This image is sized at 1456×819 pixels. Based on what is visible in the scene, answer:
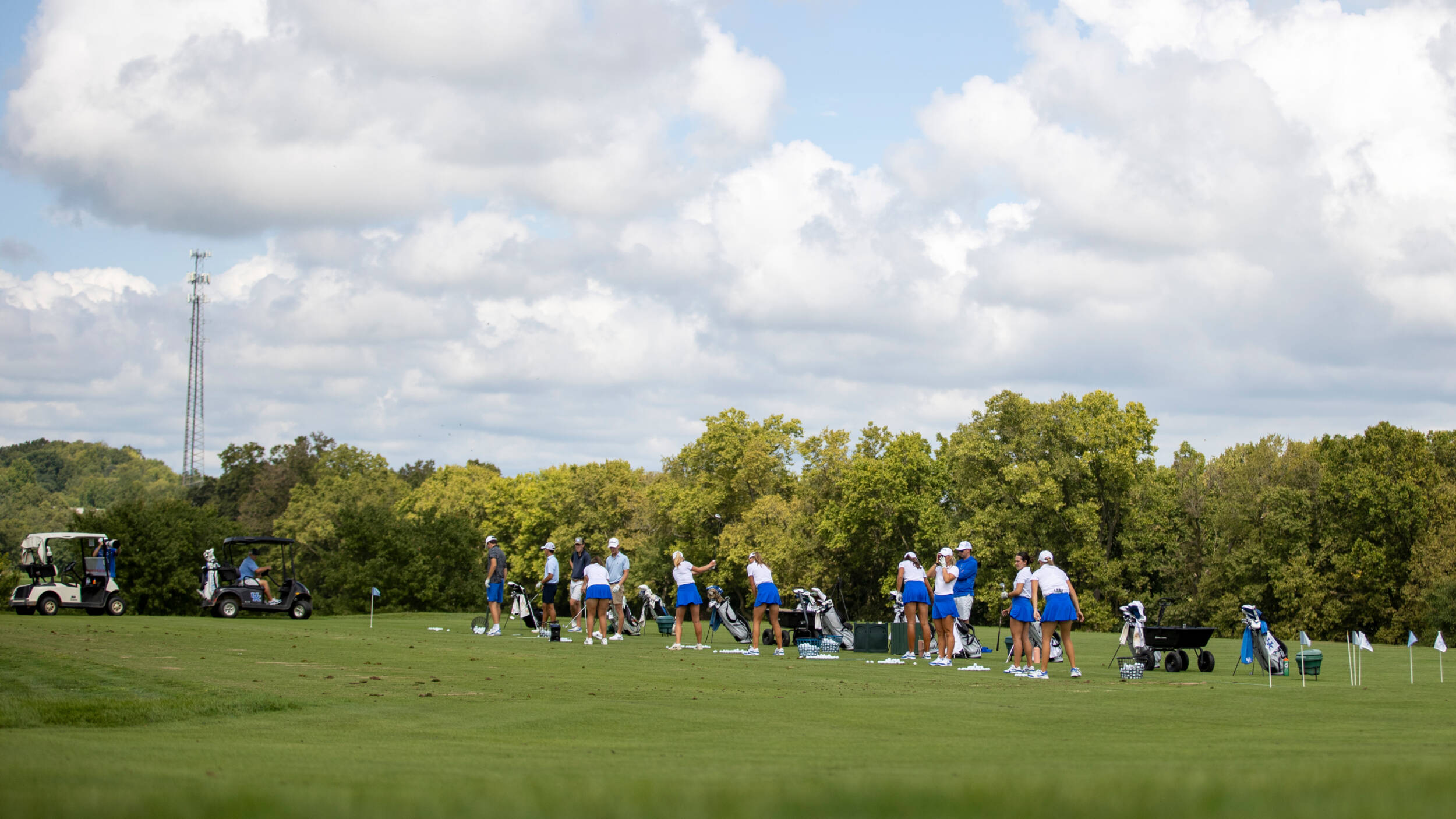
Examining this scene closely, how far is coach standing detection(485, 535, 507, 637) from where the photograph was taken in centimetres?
2483

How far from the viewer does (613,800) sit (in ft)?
18.7

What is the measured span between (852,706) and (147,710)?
274 inches

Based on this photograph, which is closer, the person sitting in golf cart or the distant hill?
the person sitting in golf cart

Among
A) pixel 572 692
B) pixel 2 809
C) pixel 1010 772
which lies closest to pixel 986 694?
pixel 572 692

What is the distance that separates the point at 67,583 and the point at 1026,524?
4255 centimetres

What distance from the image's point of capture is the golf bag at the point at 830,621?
2347 cm

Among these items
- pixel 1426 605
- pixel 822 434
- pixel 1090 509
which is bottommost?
pixel 1426 605

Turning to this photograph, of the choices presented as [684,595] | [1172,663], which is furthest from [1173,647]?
[684,595]

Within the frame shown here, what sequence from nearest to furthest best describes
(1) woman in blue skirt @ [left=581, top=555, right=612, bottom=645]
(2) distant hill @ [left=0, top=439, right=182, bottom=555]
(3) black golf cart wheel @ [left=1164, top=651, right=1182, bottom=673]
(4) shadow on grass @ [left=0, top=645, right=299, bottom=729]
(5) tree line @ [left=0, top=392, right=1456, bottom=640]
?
(4) shadow on grass @ [left=0, top=645, right=299, bottom=729] < (3) black golf cart wheel @ [left=1164, top=651, right=1182, bottom=673] < (1) woman in blue skirt @ [left=581, top=555, right=612, bottom=645] < (5) tree line @ [left=0, top=392, right=1456, bottom=640] < (2) distant hill @ [left=0, top=439, right=182, bottom=555]

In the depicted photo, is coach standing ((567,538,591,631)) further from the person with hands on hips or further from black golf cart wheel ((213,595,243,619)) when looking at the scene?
black golf cart wheel ((213,595,243,619))

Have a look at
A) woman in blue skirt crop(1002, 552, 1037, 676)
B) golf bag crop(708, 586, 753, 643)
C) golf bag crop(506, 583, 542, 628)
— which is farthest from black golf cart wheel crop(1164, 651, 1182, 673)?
golf bag crop(506, 583, 542, 628)

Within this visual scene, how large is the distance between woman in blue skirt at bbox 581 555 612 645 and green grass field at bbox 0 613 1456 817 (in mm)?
2859

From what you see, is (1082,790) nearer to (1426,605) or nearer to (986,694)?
(986,694)

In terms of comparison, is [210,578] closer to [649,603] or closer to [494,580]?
[494,580]
